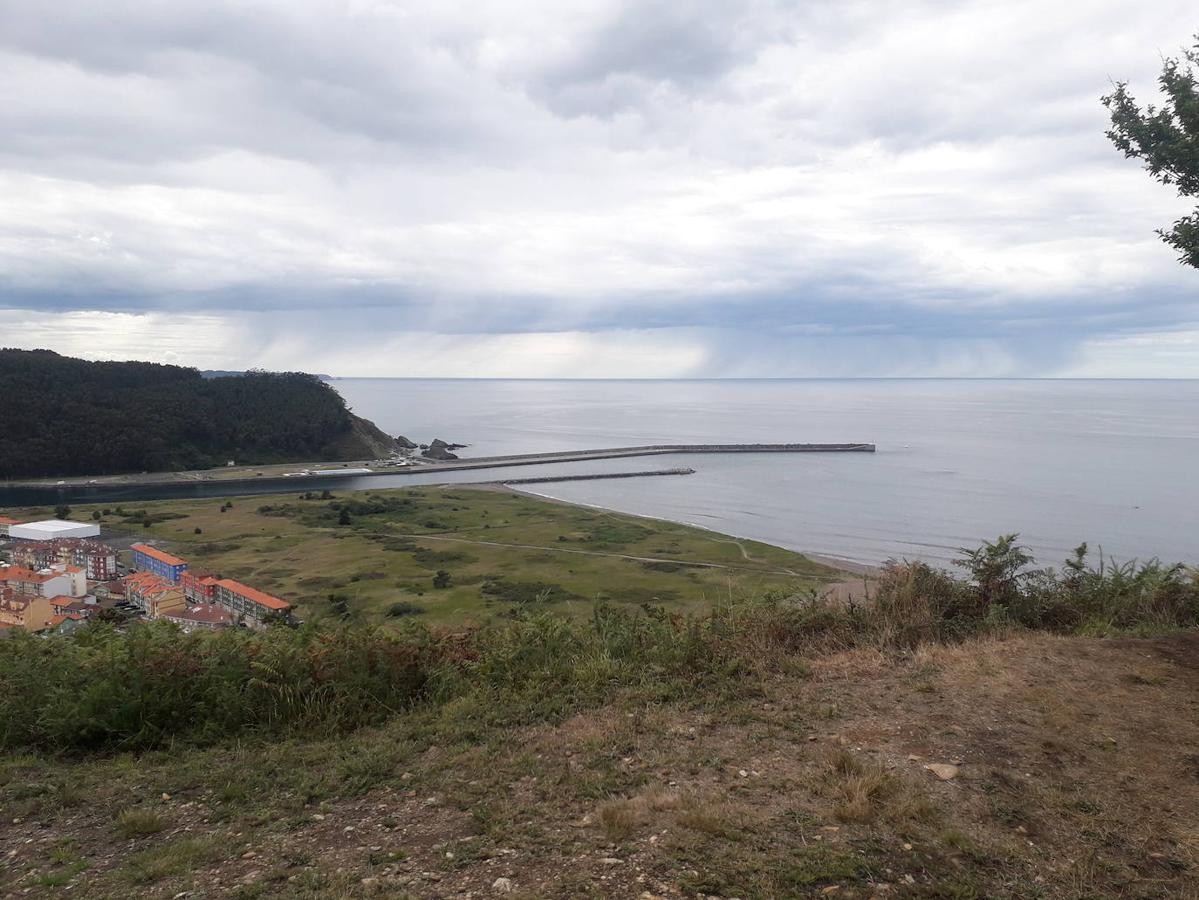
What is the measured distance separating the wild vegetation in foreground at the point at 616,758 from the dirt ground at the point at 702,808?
2cm

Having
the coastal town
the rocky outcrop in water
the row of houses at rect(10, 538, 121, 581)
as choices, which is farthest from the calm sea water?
the row of houses at rect(10, 538, 121, 581)

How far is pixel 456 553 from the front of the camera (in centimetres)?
4322

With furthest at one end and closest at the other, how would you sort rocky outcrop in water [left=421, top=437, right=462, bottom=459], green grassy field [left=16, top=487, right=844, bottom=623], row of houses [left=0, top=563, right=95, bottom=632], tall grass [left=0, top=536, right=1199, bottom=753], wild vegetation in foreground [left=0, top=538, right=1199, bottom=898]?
rocky outcrop in water [left=421, top=437, right=462, bottom=459] → green grassy field [left=16, top=487, right=844, bottom=623] → row of houses [left=0, top=563, right=95, bottom=632] → tall grass [left=0, top=536, right=1199, bottom=753] → wild vegetation in foreground [left=0, top=538, right=1199, bottom=898]

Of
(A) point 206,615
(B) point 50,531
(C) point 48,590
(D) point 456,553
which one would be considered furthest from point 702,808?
(B) point 50,531

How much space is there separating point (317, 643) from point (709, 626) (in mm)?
3913

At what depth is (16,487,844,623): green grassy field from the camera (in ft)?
107

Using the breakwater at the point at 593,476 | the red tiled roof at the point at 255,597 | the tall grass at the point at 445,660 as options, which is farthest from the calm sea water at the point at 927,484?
the tall grass at the point at 445,660

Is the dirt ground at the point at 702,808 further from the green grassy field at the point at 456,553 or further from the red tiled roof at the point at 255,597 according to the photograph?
the red tiled roof at the point at 255,597

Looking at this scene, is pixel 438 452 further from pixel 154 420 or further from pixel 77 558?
pixel 77 558

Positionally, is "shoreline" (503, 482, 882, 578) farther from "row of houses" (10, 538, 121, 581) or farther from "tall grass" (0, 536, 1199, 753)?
"row of houses" (10, 538, 121, 581)

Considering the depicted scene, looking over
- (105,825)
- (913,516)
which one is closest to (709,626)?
(105,825)

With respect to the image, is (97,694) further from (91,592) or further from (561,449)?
(561,449)

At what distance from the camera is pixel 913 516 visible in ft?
175

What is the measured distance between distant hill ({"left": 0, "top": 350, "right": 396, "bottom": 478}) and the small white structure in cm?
4773
